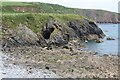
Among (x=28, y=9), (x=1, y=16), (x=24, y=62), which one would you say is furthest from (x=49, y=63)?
(x=28, y=9)

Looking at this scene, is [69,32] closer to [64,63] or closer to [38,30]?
[38,30]

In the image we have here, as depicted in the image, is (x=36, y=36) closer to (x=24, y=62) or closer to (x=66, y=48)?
(x=66, y=48)

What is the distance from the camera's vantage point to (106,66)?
52531mm

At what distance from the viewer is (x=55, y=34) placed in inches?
3226

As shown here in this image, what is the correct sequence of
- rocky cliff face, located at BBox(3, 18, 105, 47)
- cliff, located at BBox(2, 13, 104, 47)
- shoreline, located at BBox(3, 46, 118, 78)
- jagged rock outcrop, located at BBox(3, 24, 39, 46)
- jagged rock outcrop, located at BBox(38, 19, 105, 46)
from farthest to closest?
jagged rock outcrop, located at BBox(38, 19, 105, 46) < cliff, located at BBox(2, 13, 104, 47) < rocky cliff face, located at BBox(3, 18, 105, 47) < jagged rock outcrop, located at BBox(3, 24, 39, 46) < shoreline, located at BBox(3, 46, 118, 78)

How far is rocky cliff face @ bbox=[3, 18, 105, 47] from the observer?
7169 centimetres

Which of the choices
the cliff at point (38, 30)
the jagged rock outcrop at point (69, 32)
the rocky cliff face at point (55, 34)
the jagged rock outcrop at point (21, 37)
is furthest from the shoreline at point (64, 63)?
the jagged rock outcrop at point (69, 32)

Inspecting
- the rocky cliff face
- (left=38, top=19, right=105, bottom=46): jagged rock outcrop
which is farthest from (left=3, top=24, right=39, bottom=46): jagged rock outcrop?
(left=38, top=19, right=105, bottom=46): jagged rock outcrop

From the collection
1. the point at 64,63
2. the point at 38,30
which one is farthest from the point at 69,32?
the point at 64,63

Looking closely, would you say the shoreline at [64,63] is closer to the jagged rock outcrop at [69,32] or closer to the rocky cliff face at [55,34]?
the rocky cliff face at [55,34]

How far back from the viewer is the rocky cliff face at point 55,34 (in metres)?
71.7

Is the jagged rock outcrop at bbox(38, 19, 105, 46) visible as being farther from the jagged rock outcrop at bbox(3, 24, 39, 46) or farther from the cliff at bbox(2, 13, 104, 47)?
the jagged rock outcrop at bbox(3, 24, 39, 46)

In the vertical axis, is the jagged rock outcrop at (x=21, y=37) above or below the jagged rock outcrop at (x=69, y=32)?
above

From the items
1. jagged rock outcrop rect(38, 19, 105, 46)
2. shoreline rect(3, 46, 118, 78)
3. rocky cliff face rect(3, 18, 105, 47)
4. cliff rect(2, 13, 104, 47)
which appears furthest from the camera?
jagged rock outcrop rect(38, 19, 105, 46)
